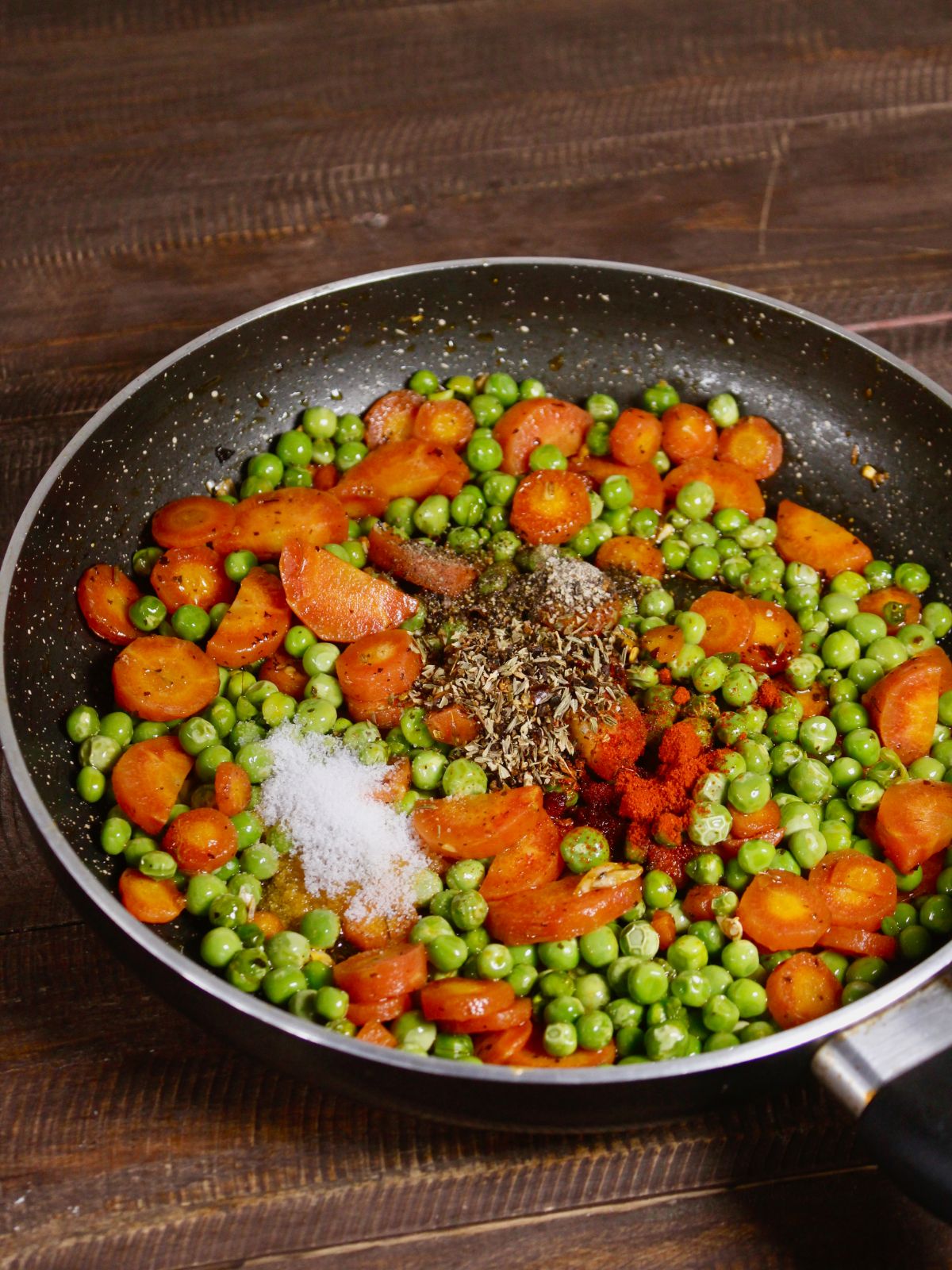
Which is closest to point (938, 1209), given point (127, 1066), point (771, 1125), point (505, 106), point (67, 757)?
point (771, 1125)

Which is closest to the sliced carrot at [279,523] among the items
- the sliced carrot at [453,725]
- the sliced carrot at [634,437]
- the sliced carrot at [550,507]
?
the sliced carrot at [550,507]

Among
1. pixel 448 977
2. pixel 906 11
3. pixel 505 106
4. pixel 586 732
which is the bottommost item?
pixel 448 977

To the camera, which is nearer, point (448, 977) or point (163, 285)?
point (448, 977)

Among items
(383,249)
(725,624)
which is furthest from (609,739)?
(383,249)

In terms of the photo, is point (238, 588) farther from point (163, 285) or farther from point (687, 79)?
point (687, 79)

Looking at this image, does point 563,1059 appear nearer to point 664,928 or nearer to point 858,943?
point 664,928

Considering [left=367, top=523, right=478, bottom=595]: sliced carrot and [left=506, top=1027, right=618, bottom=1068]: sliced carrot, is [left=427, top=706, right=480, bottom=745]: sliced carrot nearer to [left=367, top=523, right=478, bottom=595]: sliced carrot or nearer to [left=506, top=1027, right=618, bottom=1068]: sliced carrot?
[left=367, top=523, right=478, bottom=595]: sliced carrot

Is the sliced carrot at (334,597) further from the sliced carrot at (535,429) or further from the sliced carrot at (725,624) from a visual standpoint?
the sliced carrot at (725,624)
